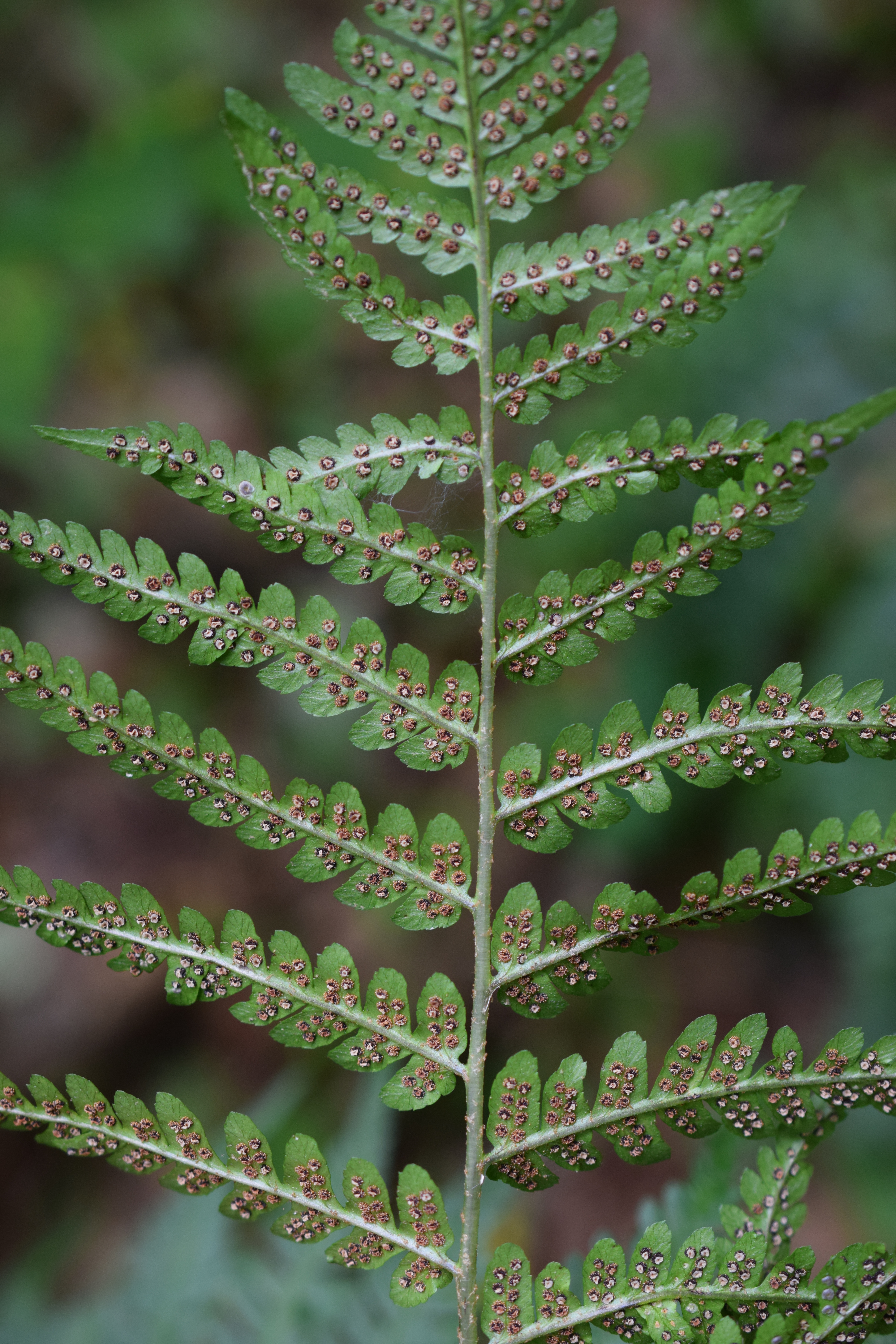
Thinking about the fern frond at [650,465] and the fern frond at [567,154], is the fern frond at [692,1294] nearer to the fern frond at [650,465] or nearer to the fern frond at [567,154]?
the fern frond at [650,465]

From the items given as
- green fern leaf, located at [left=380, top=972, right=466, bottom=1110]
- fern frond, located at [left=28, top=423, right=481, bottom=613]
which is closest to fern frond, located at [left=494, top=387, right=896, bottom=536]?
fern frond, located at [left=28, top=423, right=481, bottom=613]

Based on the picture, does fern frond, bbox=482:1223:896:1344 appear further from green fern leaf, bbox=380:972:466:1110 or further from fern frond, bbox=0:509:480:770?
fern frond, bbox=0:509:480:770

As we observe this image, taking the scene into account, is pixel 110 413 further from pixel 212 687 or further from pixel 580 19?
pixel 580 19

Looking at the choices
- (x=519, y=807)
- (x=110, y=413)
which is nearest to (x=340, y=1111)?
(x=519, y=807)

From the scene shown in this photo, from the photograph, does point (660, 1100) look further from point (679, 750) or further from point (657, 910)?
point (679, 750)

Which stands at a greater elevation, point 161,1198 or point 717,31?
point 717,31
